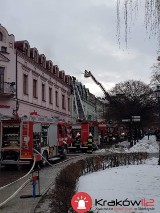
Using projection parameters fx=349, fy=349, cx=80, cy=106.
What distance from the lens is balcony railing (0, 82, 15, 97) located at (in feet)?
83.8

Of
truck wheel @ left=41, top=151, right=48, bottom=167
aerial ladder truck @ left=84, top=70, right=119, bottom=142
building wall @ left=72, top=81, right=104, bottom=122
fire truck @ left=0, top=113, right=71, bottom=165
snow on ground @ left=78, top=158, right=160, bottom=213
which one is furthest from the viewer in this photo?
building wall @ left=72, top=81, right=104, bottom=122

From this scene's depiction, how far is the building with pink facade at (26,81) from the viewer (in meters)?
26.3

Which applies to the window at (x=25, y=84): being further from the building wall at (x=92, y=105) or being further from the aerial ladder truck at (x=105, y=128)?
the building wall at (x=92, y=105)

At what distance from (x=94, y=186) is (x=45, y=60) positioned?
89.0ft

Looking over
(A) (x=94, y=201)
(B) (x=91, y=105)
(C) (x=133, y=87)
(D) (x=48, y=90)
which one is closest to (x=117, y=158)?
(A) (x=94, y=201)

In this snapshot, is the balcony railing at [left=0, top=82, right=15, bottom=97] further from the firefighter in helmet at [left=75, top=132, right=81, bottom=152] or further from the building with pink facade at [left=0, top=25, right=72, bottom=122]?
the firefighter in helmet at [left=75, top=132, right=81, bottom=152]

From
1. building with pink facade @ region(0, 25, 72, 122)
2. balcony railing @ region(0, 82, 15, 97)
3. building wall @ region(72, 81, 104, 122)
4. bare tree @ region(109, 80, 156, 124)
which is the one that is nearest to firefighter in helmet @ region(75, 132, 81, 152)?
building with pink facade @ region(0, 25, 72, 122)

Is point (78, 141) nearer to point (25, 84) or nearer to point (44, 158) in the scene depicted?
point (25, 84)

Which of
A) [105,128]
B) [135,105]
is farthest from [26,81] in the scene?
[135,105]

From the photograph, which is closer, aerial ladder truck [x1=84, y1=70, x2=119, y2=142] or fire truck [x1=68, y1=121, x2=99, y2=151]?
fire truck [x1=68, y1=121, x2=99, y2=151]

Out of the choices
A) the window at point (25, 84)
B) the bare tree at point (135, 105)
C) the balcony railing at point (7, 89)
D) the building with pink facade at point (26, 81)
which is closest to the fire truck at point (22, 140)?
the building with pink facade at point (26, 81)

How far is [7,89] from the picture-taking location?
26.0m

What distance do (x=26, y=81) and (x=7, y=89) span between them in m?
4.13

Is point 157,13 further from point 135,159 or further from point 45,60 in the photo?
point 45,60
